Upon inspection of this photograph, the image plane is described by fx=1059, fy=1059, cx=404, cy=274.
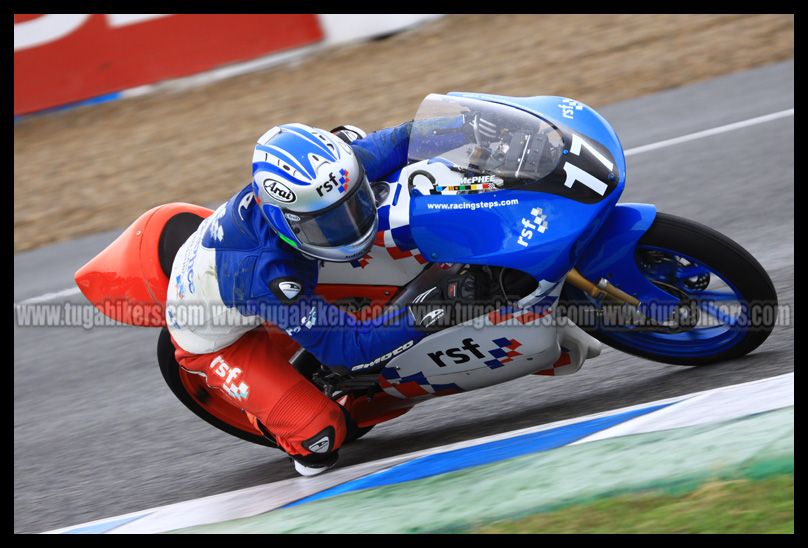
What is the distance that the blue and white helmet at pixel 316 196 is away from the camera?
3629 millimetres

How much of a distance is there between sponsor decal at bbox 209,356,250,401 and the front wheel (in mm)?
1356

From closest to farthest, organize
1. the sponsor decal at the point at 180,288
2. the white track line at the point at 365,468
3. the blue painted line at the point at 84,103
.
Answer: the white track line at the point at 365,468, the sponsor decal at the point at 180,288, the blue painted line at the point at 84,103

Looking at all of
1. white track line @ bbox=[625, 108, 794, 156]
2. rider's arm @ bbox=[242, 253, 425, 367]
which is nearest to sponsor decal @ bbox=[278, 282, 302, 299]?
rider's arm @ bbox=[242, 253, 425, 367]

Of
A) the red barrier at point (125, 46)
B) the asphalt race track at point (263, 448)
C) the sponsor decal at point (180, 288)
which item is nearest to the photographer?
the sponsor decal at point (180, 288)

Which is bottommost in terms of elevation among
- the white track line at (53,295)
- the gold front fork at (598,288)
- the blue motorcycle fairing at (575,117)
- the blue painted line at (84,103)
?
the blue painted line at (84,103)

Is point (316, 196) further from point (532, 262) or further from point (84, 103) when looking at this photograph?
point (84, 103)

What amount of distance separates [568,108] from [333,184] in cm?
91

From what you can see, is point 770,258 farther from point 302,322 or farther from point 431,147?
point 302,322

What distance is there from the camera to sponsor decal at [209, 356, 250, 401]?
4293 millimetres

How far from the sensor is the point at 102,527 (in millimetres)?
4125

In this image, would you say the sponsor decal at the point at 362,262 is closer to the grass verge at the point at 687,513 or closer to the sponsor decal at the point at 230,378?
the sponsor decal at the point at 230,378

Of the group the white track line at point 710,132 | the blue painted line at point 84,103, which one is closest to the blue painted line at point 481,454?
the white track line at point 710,132

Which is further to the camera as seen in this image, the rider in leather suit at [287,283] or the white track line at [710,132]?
the white track line at [710,132]

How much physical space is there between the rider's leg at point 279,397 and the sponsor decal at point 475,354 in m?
0.51
